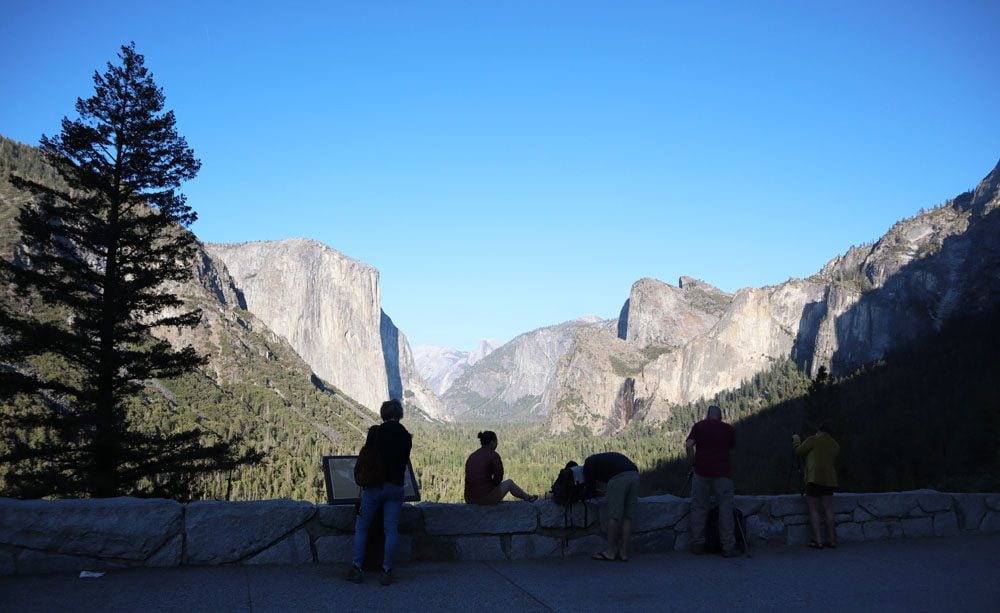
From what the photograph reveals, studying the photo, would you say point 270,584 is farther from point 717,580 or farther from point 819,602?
point 819,602

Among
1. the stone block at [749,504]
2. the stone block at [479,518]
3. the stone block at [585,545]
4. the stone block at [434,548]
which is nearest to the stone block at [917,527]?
the stone block at [749,504]

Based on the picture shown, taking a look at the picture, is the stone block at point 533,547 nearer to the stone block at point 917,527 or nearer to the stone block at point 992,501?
the stone block at point 917,527

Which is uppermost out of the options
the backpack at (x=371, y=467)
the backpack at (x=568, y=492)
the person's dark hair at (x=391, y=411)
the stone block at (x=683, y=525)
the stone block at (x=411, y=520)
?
the person's dark hair at (x=391, y=411)

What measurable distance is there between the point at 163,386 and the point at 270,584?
104m

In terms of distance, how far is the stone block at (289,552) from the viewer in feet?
28.8

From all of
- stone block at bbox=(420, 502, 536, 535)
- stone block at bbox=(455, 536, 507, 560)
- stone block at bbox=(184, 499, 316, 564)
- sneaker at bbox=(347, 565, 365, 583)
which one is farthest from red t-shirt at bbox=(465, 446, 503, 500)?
stone block at bbox=(184, 499, 316, 564)

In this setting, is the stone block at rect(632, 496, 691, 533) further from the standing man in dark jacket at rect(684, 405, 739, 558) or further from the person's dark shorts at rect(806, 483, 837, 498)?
the person's dark shorts at rect(806, 483, 837, 498)

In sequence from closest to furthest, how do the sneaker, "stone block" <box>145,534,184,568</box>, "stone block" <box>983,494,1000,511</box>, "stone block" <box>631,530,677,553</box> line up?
the sneaker, "stone block" <box>145,534,184,568</box>, "stone block" <box>631,530,677,553</box>, "stone block" <box>983,494,1000,511</box>

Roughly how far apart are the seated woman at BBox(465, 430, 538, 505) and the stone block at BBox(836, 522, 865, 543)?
5.67 meters

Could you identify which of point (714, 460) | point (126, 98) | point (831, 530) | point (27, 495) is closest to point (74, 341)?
point (27, 495)

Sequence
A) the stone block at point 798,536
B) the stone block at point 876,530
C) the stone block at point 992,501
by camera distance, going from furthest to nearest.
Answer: the stone block at point 992,501 < the stone block at point 876,530 < the stone block at point 798,536

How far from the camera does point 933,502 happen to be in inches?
492

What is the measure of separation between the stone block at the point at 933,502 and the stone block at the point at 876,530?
87 centimetres

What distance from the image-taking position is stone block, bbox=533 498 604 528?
10.1m
